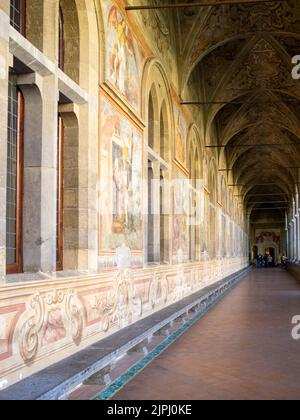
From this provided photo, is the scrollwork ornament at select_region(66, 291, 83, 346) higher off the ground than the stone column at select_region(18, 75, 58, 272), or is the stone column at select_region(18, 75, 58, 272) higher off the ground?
the stone column at select_region(18, 75, 58, 272)

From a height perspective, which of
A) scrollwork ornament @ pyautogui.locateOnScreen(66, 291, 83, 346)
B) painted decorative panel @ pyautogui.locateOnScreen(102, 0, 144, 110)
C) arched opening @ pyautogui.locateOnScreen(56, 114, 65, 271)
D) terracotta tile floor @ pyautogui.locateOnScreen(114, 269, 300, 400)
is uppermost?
painted decorative panel @ pyautogui.locateOnScreen(102, 0, 144, 110)

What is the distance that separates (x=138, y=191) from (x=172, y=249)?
4434 mm

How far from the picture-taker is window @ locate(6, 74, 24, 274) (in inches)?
252

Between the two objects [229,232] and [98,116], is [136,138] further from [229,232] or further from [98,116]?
[229,232]

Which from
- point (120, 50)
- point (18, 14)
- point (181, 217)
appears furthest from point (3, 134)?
point (181, 217)

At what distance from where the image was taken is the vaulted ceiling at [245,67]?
655 inches

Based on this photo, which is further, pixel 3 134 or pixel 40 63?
pixel 40 63

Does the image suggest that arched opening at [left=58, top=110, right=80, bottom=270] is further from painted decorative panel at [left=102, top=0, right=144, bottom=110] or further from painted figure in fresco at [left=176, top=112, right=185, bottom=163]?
painted figure in fresco at [left=176, top=112, right=185, bottom=163]

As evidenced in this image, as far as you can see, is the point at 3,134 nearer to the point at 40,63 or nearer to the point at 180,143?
the point at 40,63

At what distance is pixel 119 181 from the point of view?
9.52m

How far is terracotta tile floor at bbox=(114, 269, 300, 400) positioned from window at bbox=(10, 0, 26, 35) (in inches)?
167

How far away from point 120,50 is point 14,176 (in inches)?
159

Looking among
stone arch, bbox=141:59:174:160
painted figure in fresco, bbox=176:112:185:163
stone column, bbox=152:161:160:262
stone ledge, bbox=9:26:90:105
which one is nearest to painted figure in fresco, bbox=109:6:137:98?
stone arch, bbox=141:59:174:160

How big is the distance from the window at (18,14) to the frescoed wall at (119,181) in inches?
81.4
